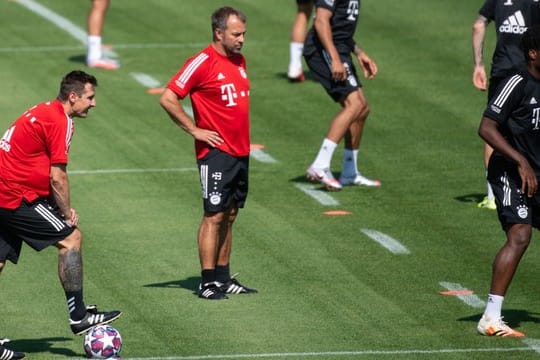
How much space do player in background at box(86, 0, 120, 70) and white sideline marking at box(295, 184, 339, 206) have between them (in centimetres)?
636

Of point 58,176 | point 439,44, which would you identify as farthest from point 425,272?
point 439,44

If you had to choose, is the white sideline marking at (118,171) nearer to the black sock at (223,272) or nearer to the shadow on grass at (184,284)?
the shadow on grass at (184,284)

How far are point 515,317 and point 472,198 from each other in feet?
13.7

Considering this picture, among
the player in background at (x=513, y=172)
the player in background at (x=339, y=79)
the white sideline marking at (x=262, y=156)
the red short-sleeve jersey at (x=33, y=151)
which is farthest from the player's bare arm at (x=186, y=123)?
the white sideline marking at (x=262, y=156)

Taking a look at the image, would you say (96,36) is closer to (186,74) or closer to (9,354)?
(186,74)

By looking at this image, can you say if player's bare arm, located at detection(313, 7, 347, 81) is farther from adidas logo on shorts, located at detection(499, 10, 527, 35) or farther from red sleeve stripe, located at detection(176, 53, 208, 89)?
red sleeve stripe, located at detection(176, 53, 208, 89)

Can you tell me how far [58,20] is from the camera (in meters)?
25.4

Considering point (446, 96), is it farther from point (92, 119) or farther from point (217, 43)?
point (217, 43)

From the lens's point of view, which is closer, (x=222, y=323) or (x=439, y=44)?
(x=222, y=323)

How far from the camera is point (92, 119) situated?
63.3 feet

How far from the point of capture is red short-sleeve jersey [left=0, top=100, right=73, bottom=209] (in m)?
10.6

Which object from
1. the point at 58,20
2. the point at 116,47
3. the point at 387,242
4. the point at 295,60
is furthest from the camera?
the point at 58,20

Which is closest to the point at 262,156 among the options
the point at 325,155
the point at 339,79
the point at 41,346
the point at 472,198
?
the point at 325,155

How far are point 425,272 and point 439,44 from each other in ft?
34.8
